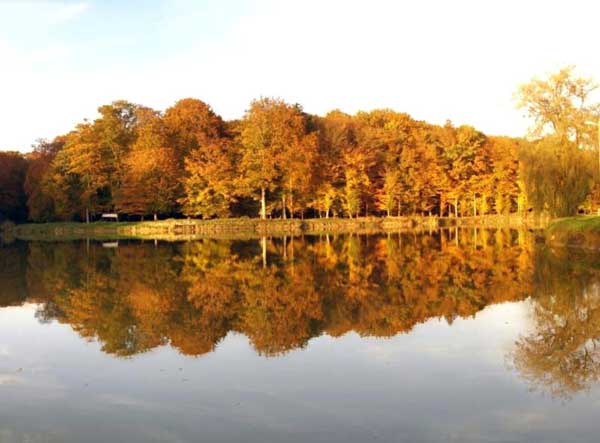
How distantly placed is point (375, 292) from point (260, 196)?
43.1 metres

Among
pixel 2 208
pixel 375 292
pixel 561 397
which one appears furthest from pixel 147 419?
pixel 2 208

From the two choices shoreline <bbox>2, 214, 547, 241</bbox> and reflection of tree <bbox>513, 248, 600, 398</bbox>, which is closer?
reflection of tree <bbox>513, 248, 600, 398</bbox>

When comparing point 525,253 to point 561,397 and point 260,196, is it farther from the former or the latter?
point 260,196

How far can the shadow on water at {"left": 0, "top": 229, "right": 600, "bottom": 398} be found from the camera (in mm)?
10258

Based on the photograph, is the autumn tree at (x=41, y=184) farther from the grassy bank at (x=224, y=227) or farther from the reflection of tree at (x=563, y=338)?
the reflection of tree at (x=563, y=338)

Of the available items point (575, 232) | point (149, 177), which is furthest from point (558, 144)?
point (149, 177)

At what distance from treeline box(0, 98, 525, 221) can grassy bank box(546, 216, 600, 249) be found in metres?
28.7

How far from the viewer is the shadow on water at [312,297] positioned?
10258 millimetres

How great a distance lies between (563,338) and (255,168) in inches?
1890

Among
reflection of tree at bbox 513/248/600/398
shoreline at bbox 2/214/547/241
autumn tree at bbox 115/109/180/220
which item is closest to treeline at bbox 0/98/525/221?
autumn tree at bbox 115/109/180/220

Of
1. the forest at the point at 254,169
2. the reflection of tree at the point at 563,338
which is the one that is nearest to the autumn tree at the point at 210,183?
the forest at the point at 254,169

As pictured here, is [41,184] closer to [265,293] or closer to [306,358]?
[265,293]

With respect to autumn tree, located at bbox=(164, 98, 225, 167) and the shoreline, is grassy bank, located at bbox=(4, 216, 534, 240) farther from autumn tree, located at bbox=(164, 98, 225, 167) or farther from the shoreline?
autumn tree, located at bbox=(164, 98, 225, 167)

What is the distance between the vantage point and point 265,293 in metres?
15.8
